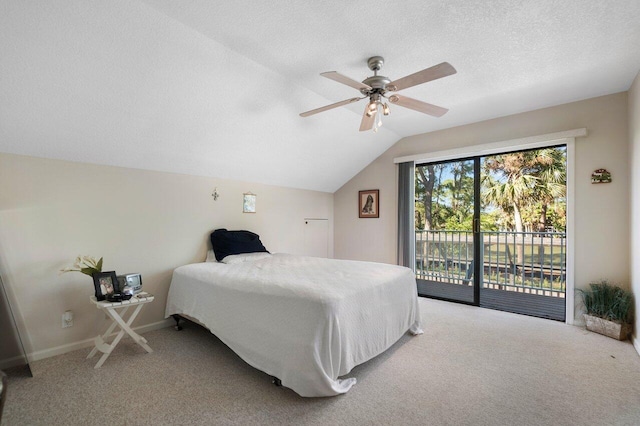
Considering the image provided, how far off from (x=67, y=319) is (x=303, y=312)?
2.22 meters

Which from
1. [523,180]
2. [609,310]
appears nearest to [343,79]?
[609,310]

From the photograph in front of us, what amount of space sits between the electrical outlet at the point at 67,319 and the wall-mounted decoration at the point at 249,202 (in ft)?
6.81

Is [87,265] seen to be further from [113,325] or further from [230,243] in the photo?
[230,243]

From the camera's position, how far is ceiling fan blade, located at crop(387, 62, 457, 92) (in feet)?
5.92

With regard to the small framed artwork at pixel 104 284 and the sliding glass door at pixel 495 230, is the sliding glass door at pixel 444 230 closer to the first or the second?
the sliding glass door at pixel 495 230

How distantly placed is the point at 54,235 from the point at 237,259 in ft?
5.33

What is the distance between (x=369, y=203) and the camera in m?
5.06

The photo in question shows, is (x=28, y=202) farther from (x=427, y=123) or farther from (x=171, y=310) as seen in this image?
(x=427, y=123)

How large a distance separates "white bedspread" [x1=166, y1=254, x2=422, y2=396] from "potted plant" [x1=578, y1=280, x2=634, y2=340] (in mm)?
1827

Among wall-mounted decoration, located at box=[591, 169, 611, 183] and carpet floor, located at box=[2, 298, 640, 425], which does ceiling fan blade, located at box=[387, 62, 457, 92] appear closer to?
carpet floor, located at box=[2, 298, 640, 425]

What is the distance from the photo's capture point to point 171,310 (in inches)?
119

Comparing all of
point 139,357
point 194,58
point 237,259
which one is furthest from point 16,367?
point 194,58

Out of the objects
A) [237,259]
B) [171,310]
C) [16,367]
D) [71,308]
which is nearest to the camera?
[16,367]

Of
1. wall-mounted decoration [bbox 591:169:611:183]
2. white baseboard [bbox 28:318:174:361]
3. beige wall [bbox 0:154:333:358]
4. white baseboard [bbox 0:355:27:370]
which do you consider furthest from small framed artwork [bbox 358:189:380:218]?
white baseboard [bbox 0:355:27:370]
